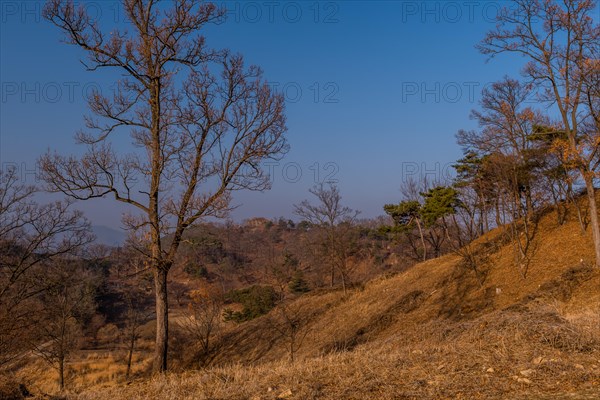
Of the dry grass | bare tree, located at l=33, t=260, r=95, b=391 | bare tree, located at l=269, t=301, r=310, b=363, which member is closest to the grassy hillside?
the dry grass

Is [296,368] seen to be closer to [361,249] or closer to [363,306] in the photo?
[363,306]

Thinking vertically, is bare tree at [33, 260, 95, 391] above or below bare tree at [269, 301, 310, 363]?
above

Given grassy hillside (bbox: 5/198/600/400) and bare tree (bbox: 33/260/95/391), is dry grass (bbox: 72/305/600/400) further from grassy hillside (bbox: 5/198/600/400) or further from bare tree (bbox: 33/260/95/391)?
bare tree (bbox: 33/260/95/391)

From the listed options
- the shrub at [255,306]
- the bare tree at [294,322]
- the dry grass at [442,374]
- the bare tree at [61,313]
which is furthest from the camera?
the shrub at [255,306]

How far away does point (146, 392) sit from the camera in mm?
5988

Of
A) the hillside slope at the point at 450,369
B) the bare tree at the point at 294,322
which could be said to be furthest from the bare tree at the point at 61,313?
the hillside slope at the point at 450,369

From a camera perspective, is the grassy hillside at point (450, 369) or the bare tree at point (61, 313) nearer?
the grassy hillside at point (450, 369)

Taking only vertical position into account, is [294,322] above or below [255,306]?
below

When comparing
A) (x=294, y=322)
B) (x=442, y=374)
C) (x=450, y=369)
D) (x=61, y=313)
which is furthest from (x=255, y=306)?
(x=442, y=374)

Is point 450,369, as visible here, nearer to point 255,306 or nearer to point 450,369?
point 450,369

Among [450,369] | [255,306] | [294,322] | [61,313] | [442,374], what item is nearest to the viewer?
[442,374]

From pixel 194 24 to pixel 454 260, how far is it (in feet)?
67.5

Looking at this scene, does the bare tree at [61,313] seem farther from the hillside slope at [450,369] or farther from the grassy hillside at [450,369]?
the hillside slope at [450,369]

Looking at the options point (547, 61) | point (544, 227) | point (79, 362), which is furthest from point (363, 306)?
point (79, 362)
